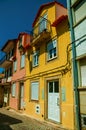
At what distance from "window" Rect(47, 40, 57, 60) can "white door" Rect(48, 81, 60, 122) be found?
6.60 ft

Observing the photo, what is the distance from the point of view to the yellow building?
11094mm

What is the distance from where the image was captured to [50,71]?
13016 millimetres

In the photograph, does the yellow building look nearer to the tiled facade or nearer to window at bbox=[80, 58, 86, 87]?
the tiled facade

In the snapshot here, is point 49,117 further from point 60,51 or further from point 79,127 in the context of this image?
point 60,51

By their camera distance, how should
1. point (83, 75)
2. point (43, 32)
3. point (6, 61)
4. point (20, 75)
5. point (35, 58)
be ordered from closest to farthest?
point (83, 75) < point (43, 32) < point (35, 58) < point (20, 75) < point (6, 61)

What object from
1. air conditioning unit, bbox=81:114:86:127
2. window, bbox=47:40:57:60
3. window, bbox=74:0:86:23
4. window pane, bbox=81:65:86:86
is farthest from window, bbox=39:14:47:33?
air conditioning unit, bbox=81:114:86:127

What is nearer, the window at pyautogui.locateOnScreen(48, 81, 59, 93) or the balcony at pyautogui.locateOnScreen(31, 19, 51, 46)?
the window at pyautogui.locateOnScreen(48, 81, 59, 93)

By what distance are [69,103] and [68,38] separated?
411cm

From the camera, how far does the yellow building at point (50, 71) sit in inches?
437

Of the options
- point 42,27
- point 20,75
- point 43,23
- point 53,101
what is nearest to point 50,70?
point 53,101

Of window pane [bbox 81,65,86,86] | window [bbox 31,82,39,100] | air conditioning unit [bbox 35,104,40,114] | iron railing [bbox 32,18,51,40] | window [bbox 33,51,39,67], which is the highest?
iron railing [bbox 32,18,51,40]

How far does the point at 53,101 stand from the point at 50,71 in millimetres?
2189

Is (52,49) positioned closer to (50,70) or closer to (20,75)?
(50,70)

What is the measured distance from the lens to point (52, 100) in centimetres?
1278
